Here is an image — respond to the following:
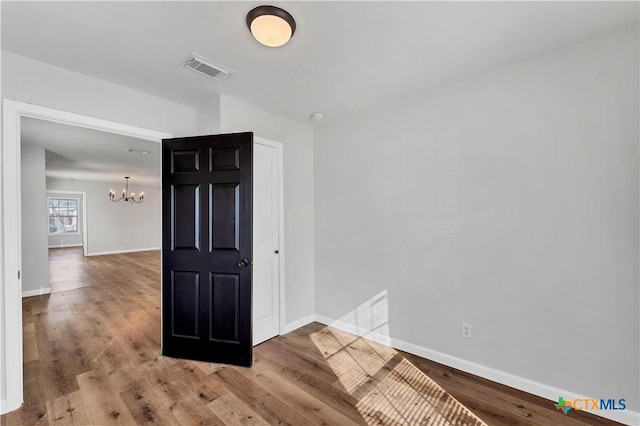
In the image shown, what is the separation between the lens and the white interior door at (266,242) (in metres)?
2.99

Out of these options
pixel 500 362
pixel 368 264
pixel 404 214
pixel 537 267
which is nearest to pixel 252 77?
pixel 404 214

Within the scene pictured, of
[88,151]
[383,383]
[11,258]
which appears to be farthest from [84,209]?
[383,383]

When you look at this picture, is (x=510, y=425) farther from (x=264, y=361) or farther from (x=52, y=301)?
(x=52, y=301)

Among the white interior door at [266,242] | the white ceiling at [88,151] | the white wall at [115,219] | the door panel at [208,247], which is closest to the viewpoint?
the door panel at [208,247]

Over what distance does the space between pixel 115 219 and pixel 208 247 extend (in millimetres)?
9709

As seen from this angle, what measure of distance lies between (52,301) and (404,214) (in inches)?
217

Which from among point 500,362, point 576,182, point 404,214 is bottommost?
point 500,362

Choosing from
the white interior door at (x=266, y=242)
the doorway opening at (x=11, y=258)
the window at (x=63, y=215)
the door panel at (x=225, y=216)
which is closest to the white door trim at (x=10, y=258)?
the doorway opening at (x=11, y=258)

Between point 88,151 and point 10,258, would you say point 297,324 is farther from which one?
point 88,151

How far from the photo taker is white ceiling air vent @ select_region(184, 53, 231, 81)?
2081 millimetres

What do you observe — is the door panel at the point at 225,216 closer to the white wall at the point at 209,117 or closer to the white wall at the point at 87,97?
the white wall at the point at 209,117

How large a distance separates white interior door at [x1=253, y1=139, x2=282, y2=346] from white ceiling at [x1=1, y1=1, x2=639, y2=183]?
73 cm

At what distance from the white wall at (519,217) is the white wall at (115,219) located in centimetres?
891

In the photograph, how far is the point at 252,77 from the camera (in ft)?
7.76
